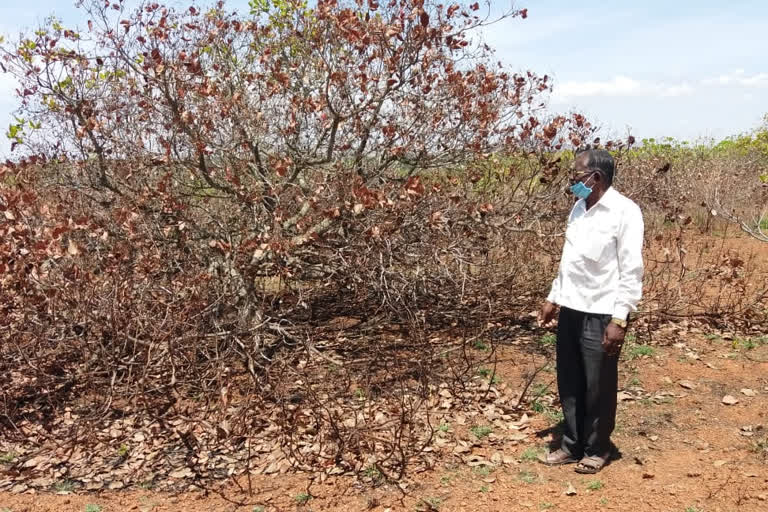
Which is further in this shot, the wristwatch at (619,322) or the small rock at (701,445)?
the small rock at (701,445)

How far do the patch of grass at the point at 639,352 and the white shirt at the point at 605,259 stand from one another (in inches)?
100

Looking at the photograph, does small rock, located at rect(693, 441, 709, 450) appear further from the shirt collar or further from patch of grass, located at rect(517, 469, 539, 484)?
the shirt collar

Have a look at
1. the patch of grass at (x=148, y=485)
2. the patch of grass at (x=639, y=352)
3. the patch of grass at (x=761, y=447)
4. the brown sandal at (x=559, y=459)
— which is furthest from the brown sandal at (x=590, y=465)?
the patch of grass at (x=148, y=485)

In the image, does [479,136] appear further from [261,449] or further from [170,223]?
[261,449]

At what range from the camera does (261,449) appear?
454 cm

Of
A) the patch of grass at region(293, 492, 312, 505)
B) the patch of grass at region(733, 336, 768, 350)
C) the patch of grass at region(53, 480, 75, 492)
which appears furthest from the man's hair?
the patch of grass at region(53, 480, 75, 492)

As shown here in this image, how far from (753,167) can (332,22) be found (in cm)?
1340

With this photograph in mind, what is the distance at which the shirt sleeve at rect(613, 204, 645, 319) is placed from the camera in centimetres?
358

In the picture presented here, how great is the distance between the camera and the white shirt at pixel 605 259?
11.8 feet

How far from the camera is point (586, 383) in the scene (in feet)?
12.9

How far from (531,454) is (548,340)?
2.31 metres

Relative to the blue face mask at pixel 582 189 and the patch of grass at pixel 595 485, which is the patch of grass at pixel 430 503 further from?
the blue face mask at pixel 582 189

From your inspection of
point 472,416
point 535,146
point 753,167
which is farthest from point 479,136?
point 753,167

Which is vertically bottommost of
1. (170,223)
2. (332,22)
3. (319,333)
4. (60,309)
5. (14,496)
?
(14,496)
